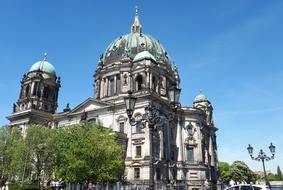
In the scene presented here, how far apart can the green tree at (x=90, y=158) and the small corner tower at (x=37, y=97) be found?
66.6 ft

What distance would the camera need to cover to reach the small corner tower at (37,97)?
51562 millimetres

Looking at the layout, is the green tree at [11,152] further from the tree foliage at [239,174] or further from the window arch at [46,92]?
the tree foliage at [239,174]

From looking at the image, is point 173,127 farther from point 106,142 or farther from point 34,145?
point 34,145

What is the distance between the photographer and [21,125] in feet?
170

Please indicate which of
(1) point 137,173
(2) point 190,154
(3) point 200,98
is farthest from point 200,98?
(1) point 137,173

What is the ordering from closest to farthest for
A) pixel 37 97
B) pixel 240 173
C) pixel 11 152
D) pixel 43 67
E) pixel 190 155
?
pixel 11 152 → pixel 190 155 → pixel 37 97 → pixel 43 67 → pixel 240 173

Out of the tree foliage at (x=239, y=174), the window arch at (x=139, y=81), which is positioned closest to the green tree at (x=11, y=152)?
the window arch at (x=139, y=81)

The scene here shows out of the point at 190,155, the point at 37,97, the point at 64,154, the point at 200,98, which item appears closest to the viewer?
the point at 64,154

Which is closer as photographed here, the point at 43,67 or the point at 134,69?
the point at 134,69

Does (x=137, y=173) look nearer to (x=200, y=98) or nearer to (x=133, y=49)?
(x=133, y=49)

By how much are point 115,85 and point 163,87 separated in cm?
925

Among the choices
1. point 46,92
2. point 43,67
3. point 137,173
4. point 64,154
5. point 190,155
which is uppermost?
point 43,67

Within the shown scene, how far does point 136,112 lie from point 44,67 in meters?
23.3

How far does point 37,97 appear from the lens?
52719mm
